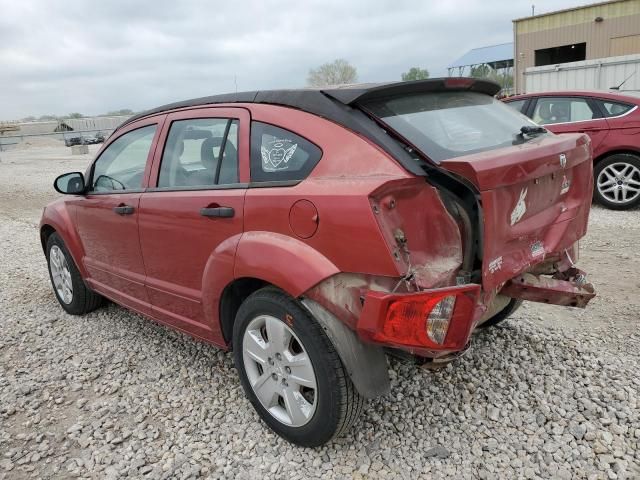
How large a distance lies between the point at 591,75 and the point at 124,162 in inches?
544

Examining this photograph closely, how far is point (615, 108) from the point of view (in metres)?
6.93

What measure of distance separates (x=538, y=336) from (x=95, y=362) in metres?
3.04

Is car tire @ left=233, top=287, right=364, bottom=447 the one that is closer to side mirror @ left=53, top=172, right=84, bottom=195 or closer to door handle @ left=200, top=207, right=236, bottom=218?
door handle @ left=200, top=207, right=236, bottom=218

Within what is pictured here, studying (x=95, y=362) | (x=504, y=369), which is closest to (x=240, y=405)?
(x=95, y=362)

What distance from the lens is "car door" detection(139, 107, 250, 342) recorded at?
8.72 ft

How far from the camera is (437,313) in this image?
2008 mm

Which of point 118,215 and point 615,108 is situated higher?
point 615,108

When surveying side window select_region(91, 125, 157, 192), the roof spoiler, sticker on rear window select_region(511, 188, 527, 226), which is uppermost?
the roof spoiler

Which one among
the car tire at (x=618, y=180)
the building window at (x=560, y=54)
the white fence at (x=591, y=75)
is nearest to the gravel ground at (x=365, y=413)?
the car tire at (x=618, y=180)

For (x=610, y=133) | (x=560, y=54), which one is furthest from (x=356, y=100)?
(x=560, y=54)

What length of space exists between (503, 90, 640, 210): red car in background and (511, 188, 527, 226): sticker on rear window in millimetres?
5431

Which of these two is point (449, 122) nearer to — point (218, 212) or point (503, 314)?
point (218, 212)

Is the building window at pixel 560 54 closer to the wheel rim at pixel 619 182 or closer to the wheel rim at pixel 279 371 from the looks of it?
the wheel rim at pixel 619 182

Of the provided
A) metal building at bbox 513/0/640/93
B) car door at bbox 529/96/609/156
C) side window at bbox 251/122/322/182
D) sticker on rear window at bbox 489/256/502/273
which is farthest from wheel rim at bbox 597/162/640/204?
metal building at bbox 513/0/640/93
